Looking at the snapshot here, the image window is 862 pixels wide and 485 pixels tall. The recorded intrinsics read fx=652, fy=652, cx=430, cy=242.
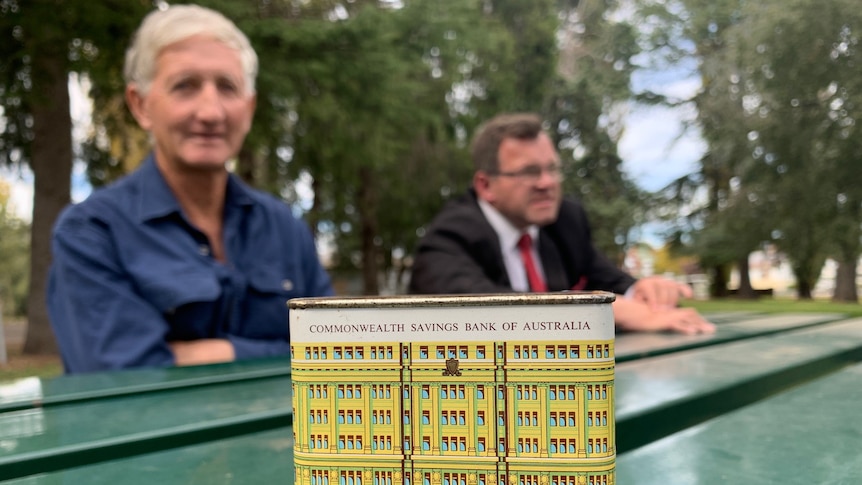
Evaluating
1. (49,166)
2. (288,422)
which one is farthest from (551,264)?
(49,166)

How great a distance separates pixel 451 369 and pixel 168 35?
4.77 feet

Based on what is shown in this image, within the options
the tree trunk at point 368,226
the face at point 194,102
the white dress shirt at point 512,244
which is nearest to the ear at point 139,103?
the face at point 194,102

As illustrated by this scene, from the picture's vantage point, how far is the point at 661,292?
7.87ft

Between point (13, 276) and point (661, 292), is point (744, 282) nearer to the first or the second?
point (661, 292)

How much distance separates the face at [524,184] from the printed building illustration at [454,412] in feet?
6.45

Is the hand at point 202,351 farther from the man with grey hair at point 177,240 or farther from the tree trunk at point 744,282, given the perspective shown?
the tree trunk at point 744,282

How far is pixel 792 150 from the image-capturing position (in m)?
1.55

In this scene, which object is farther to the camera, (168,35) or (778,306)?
(778,306)

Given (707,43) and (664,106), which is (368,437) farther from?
(664,106)

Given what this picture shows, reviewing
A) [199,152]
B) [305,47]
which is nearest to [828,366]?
[199,152]

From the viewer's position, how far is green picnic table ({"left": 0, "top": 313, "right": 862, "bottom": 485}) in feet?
2.25

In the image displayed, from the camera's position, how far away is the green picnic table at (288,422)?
2.25 feet

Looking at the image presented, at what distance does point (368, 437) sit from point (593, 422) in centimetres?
16

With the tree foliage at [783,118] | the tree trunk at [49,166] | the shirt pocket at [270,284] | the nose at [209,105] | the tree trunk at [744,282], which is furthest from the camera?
the tree trunk at [49,166]
